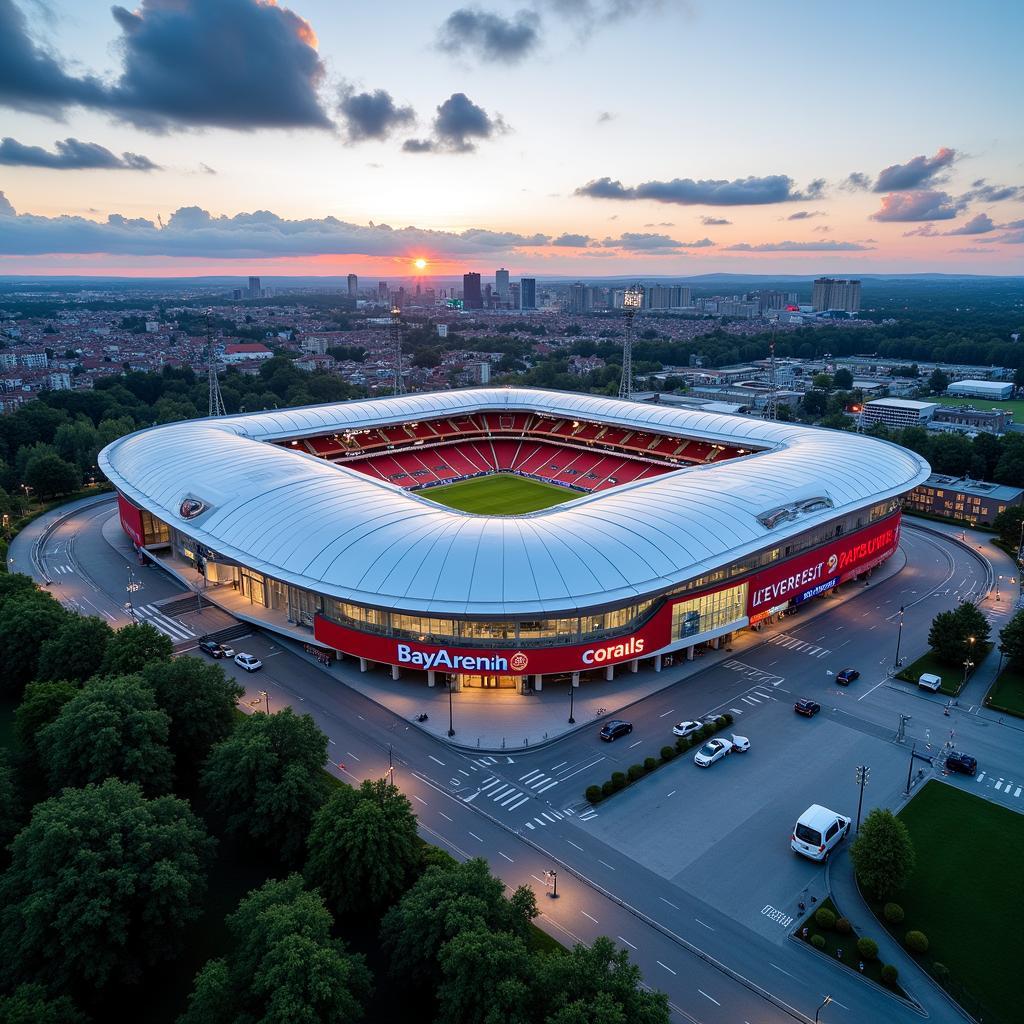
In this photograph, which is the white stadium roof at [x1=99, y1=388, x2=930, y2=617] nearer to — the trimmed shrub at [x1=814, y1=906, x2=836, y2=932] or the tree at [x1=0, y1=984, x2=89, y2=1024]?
the trimmed shrub at [x1=814, y1=906, x2=836, y2=932]

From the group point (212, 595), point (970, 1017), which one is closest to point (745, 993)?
point (970, 1017)

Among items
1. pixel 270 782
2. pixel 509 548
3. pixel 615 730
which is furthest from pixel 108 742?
pixel 615 730

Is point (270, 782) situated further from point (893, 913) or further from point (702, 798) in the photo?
point (893, 913)

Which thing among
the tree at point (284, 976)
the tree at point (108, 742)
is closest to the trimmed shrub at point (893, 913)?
the tree at point (284, 976)

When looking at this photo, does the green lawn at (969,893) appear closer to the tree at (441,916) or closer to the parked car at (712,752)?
the parked car at (712,752)

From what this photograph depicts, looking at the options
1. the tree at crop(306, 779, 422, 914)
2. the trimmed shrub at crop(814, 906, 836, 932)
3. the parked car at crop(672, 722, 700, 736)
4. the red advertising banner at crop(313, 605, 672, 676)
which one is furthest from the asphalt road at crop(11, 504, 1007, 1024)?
the tree at crop(306, 779, 422, 914)
